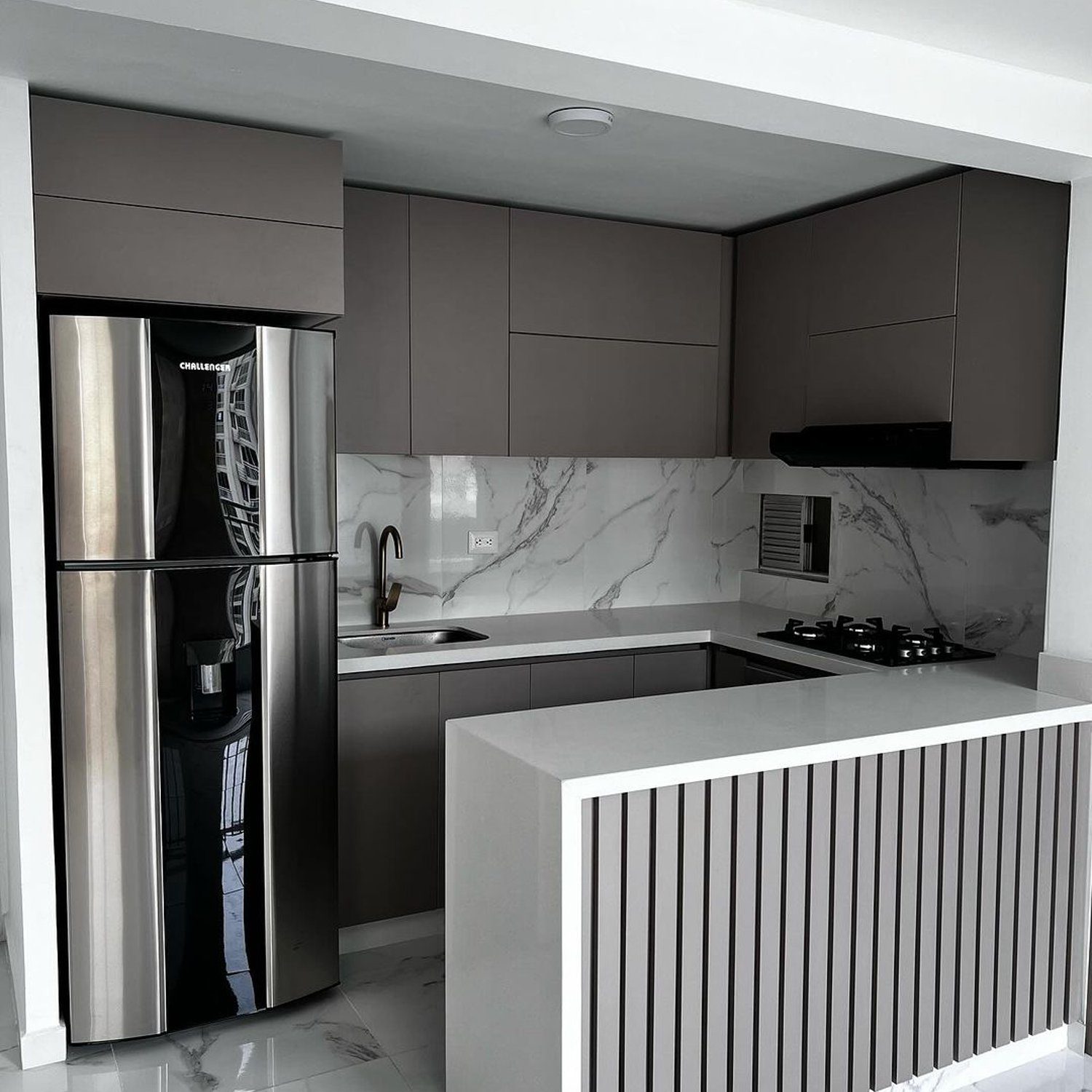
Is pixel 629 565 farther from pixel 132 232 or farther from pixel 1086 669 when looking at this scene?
pixel 132 232

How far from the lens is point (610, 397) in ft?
12.5

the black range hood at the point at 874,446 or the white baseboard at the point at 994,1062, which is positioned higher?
the black range hood at the point at 874,446

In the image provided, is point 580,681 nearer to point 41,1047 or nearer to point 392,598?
point 392,598

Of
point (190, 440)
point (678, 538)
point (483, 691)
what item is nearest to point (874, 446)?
point (678, 538)

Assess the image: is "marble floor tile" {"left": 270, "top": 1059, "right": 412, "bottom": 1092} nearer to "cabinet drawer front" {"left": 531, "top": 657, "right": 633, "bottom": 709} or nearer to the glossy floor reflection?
the glossy floor reflection

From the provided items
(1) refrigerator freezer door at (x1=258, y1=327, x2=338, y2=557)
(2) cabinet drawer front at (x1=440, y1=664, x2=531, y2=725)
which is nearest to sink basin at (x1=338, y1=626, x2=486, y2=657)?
(2) cabinet drawer front at (x1=440, y1=664, x2=531, y2=725)

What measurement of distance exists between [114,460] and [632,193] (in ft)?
5.93

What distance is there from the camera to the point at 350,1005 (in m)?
2.99

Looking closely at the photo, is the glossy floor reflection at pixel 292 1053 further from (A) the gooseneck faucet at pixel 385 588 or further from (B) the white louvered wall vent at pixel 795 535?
(B) the white louvered wall vent at pixel 795 535

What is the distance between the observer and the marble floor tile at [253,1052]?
263 cm

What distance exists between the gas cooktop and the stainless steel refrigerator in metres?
1.56

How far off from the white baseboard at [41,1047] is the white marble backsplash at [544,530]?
149cm

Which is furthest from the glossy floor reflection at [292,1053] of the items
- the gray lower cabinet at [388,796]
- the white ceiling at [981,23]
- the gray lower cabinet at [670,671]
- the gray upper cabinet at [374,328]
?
the white ceiling at [981,23]

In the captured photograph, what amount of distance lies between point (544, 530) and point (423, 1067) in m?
1.96
